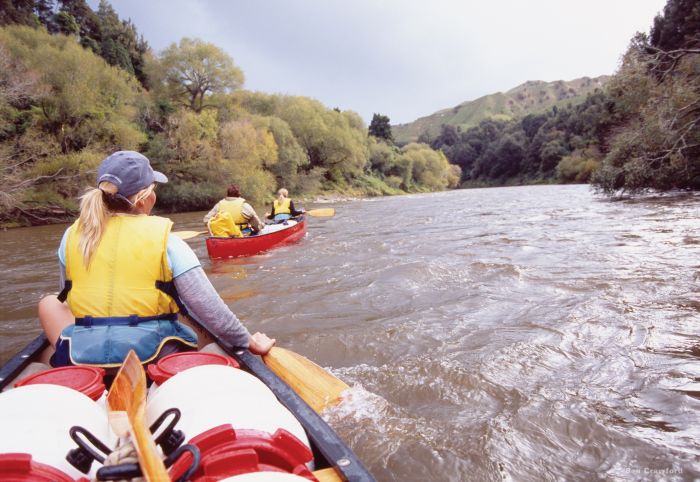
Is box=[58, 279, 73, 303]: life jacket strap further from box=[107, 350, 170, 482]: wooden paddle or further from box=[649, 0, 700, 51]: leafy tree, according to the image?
box=[649, 0, 700, 51]: leafy tree

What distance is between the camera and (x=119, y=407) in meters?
1.46

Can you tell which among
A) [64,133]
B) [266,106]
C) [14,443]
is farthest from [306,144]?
[14,443]

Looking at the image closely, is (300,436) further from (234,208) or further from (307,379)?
(234,208)

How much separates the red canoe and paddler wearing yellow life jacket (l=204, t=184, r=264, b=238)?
0.17m

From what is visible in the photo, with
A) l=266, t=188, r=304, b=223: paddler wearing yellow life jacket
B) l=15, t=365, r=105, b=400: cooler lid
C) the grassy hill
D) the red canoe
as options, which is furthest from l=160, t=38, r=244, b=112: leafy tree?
the grassy hill

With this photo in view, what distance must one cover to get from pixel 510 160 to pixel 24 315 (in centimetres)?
8100

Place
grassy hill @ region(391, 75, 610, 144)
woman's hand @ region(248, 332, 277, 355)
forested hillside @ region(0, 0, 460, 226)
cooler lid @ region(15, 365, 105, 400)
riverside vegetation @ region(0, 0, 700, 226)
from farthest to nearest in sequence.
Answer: grassy hill @ region(391, 75, 610, 144) < forested hillside @ region(0, 0, 460, 226) < riverside vegetation @ region(0, 0, 700, 226) < woman's hand @ region(248, 332, 277, 355) < cooler lid @ region(15, 365, 105, 400)

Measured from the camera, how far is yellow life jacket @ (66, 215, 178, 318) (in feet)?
6.41

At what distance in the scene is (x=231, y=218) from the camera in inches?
303

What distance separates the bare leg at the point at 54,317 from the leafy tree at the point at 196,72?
28.8 meters

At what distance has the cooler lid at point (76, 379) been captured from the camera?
5.02 feet

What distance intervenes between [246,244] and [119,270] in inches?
230

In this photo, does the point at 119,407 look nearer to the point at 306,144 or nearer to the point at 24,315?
the point at 24,315

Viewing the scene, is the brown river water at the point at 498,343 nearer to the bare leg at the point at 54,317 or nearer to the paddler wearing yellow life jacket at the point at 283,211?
the bare leg at the point at 54,317
